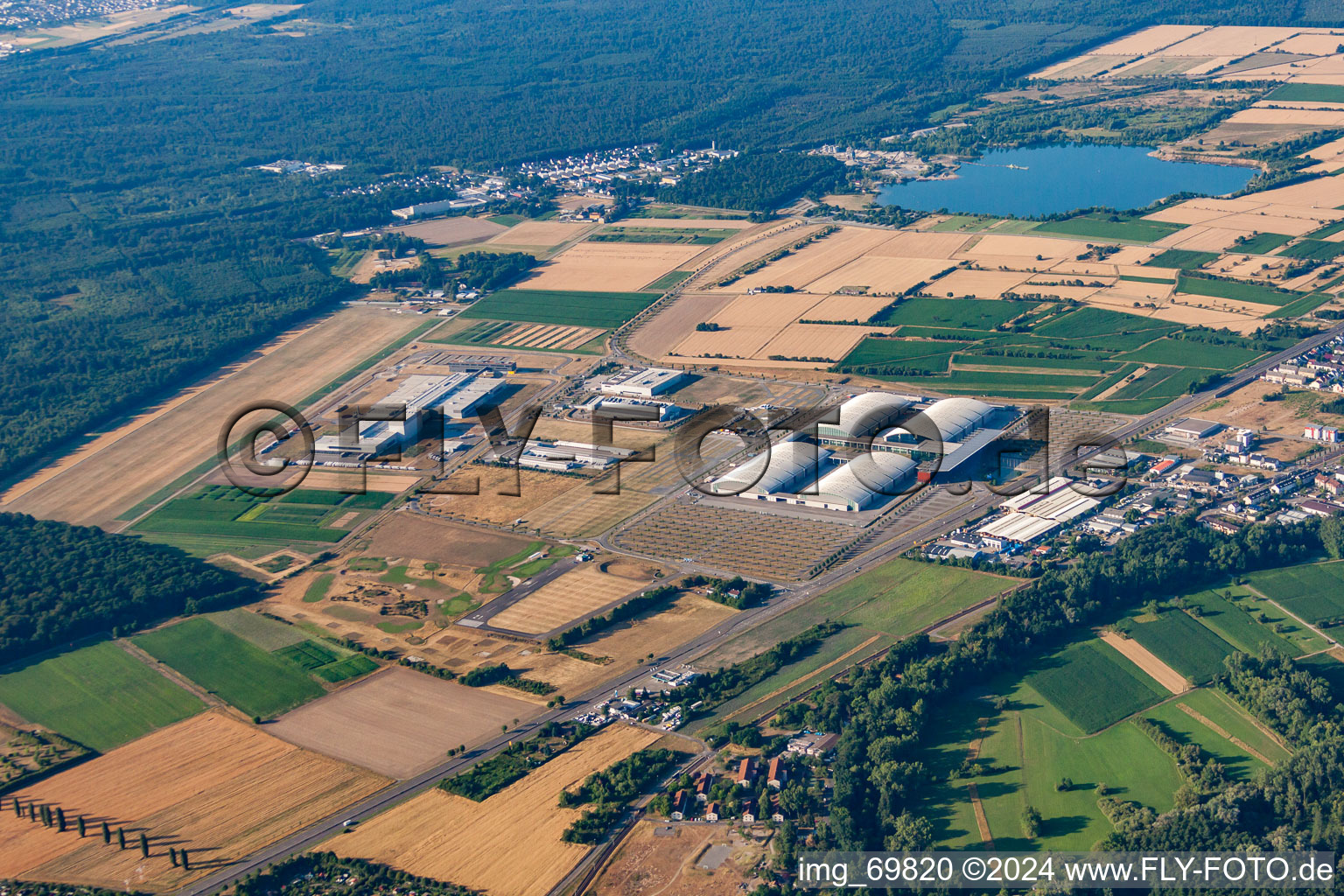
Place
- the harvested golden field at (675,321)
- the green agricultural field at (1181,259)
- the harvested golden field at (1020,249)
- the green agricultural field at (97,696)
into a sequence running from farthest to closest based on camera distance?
the harvested golden field at (1020,249) < the green agricultural field at (1181,259) < the harvested golden field at (675,321) < the green agricultural field at (97,696)

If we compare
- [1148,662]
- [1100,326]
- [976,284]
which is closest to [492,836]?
[1148,662]

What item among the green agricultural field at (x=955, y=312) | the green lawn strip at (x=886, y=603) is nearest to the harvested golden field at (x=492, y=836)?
the green lawn strip at (x=886, y=603)

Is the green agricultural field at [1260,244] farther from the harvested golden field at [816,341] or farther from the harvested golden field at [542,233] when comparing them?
the harvested golden field at [542,233]

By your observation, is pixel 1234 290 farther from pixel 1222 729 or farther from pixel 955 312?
pixel 1222 729

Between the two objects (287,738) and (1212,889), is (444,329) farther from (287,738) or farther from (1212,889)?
(1212,889)

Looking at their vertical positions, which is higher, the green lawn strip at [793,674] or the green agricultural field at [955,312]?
the green agricultural field at [955,312]

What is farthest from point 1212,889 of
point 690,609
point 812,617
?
point 690,609
